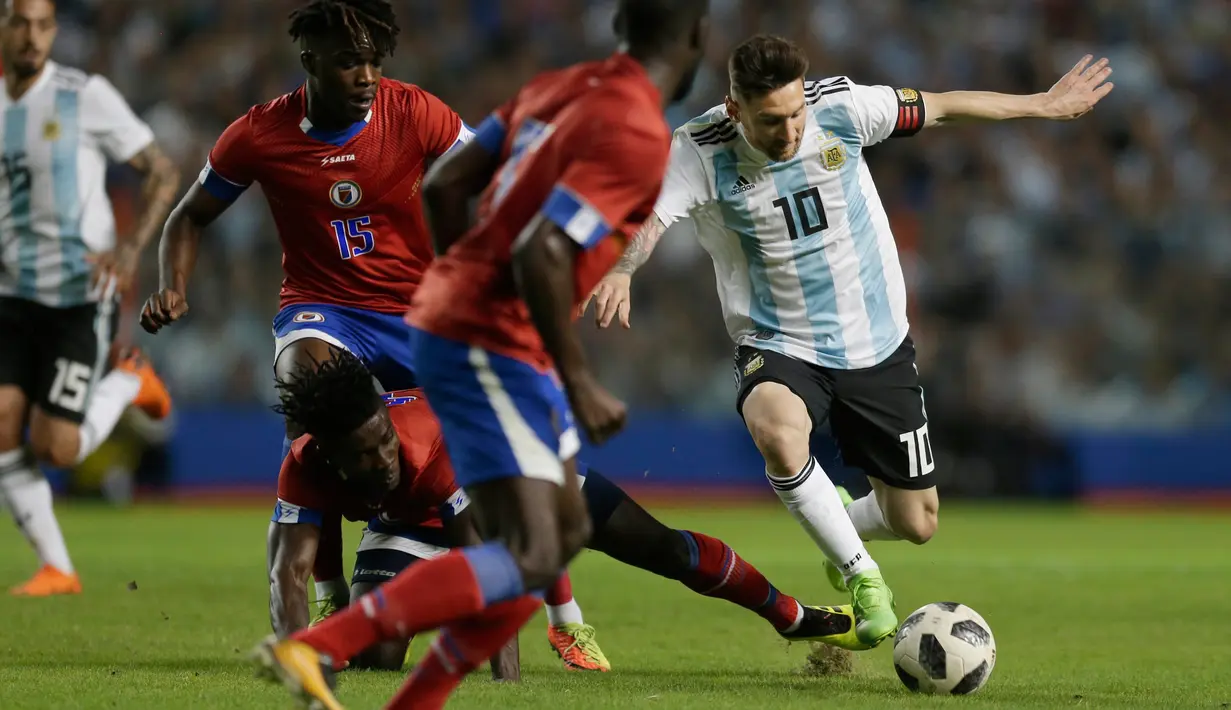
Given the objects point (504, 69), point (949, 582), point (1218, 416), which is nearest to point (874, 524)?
point (949, 582)

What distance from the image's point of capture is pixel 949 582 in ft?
31.4

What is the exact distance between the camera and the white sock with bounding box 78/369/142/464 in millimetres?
9188

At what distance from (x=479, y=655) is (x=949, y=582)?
6038 mm

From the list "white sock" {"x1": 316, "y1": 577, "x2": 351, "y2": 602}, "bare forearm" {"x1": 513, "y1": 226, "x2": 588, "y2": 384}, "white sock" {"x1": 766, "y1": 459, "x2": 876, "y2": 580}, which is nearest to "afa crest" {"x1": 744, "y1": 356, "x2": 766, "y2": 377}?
"white sock" {"x1": 766, "y1": 459, "x2": 876, "y2": 580}

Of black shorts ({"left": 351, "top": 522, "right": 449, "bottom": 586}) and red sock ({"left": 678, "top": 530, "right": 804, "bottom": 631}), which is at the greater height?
black shorts ({"left": 351, "top": 522, "right": 449, "bottom": 586})

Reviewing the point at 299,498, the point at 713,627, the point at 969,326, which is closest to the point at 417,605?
the point at 299,498

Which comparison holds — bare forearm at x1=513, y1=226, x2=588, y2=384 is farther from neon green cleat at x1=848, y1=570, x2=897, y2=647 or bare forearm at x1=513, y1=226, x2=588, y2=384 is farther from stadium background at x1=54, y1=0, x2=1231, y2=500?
stadium background at x1=54, y1=0, x2=1231, y2=500

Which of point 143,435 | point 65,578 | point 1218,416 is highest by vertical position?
point 65,578

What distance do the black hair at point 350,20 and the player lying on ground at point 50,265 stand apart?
257 cm

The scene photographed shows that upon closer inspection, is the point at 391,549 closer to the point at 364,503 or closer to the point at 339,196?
the point at 364,503

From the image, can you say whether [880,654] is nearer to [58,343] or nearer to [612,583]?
[612,583]

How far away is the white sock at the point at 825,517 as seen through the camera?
6.25 meters

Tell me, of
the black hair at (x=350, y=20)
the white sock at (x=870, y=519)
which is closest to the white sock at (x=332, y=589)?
the black hair at (x=350, y=20)

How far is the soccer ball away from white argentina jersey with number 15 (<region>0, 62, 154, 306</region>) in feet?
16.5
